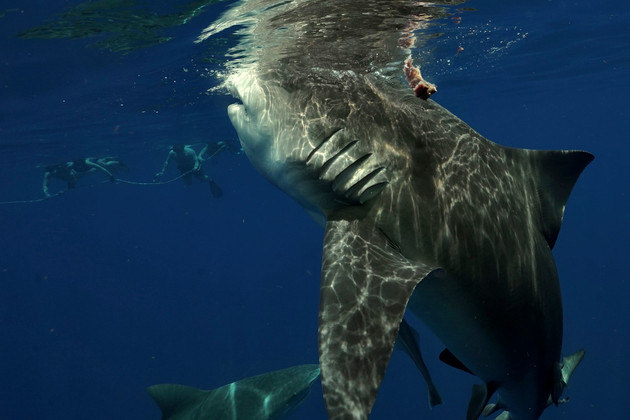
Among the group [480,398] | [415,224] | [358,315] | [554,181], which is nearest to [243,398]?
[480,398]

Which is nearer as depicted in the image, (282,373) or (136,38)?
(282,373)

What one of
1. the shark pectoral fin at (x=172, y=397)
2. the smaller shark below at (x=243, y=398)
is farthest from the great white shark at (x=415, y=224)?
the shark pectoral fin at (x=172, y=397)

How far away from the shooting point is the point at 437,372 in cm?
2225

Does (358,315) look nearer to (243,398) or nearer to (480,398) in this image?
(480,398)

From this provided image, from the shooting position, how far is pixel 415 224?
3.18 meters

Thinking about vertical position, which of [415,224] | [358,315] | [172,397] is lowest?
[172,397]

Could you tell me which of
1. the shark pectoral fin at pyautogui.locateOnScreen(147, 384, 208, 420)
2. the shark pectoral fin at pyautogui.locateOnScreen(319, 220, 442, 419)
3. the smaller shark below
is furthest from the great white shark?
the shark pectoral fin at pyautogui.locateOnScreen(147, 384, 208, 420)

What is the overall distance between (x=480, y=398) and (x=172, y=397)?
5.51 meters

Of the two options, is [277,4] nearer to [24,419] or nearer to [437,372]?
[437,372]

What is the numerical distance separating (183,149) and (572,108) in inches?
1603

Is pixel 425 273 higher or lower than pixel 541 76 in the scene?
higher

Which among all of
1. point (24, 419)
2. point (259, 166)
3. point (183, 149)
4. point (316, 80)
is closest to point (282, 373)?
point (259, 166)

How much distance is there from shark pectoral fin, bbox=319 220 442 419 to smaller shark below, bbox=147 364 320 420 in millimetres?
5394

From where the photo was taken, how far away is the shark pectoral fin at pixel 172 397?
7.75m
